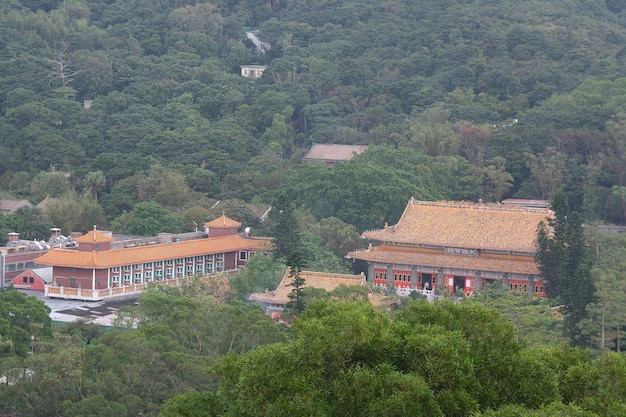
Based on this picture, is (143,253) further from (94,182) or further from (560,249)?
(560,249)

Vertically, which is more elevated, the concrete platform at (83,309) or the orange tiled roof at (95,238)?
the orange tiled roof at (95,238)

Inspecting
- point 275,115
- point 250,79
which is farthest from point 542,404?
point 250,79

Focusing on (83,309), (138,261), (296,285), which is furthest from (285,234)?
(296,285)

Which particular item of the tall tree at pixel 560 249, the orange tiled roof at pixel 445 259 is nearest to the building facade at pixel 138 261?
the orange tiled roof at pixel 445 259

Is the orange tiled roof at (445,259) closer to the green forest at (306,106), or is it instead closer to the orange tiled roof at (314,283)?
the orange tiled roof at (314,283)

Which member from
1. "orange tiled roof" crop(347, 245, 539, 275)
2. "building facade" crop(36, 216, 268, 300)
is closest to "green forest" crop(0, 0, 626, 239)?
"building facade" crop(36, 216, 268, 300)
